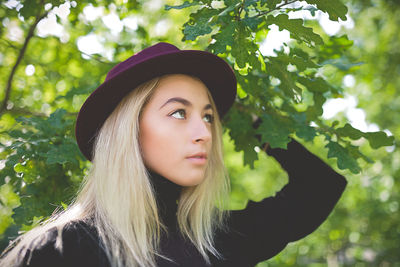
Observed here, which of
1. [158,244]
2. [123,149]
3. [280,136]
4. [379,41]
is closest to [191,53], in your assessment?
[123,149]

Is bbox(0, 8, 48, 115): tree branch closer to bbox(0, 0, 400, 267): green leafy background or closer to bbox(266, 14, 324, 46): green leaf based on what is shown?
bbox(0, 0, 400, 267): green leafy background

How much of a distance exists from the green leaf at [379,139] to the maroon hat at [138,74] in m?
0.93

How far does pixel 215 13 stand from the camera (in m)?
1.64

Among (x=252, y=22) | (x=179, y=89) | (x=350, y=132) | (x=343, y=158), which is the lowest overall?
(x=343, y=158)

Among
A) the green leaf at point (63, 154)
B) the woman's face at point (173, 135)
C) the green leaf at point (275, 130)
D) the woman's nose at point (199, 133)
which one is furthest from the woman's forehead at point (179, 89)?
the green leaf at point (63, 154)

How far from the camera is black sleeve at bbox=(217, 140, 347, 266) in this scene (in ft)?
6.52

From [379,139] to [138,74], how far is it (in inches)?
59.4

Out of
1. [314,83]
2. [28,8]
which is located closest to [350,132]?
[314,83]

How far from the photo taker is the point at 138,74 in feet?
5.41

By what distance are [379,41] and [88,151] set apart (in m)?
8.04

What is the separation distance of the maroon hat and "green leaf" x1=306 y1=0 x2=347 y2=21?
1.82 feet

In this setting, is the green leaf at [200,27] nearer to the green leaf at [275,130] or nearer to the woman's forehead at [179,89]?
the woman's forehead at [179,89]

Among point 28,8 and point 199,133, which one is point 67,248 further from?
point 28,8

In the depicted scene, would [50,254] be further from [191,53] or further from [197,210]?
[191,53]
